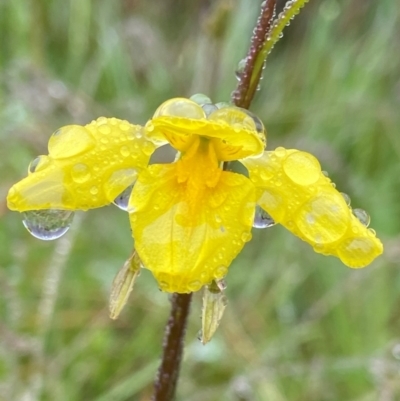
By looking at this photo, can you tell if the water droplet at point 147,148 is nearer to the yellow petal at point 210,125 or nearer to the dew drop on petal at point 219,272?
the yellow petal at point 210,125


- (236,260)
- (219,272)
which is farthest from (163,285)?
(236,260)

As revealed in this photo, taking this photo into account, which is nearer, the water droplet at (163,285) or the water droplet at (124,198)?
the water droplet at (163,285)

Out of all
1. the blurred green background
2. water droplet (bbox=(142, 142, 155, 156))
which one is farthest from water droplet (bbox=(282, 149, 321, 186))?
the blurred green background

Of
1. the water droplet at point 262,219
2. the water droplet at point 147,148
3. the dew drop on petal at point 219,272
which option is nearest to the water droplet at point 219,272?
the dew drop on petal at point 219,272

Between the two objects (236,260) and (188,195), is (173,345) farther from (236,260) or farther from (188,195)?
(236,260)

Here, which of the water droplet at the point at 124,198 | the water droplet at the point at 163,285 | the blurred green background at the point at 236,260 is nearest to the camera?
the water droplet at the point at 163,285
